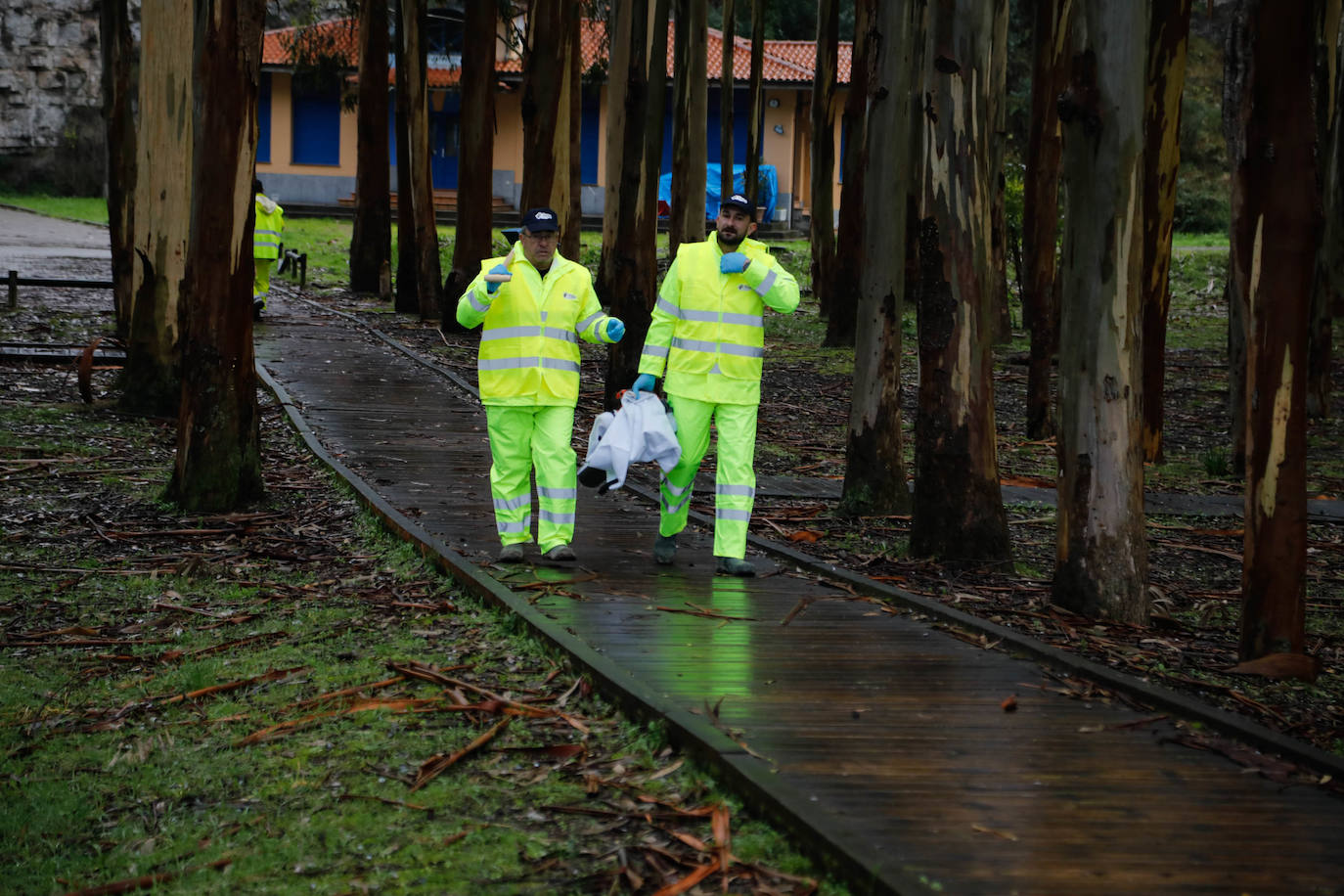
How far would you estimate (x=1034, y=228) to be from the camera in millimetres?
15664

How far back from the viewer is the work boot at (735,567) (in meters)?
8.78

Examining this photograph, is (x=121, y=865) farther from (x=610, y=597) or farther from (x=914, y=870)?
(x=610, y=597)

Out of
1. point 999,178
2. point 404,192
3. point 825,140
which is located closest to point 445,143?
point 404,192

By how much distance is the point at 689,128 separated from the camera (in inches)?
941

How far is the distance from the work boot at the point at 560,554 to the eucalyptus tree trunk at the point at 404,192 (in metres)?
15.6

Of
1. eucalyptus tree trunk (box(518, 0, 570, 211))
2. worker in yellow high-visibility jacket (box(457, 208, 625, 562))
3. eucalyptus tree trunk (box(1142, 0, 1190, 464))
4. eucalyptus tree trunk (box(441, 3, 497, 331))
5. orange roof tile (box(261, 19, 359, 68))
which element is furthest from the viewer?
orange roof tile (box(261, 19, 359, 68))

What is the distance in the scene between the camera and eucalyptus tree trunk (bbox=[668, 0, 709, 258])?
22.4m

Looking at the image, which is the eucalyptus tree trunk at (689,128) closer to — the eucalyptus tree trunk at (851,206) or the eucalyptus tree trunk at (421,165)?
the eucalyptus tree trunk at (851,206)

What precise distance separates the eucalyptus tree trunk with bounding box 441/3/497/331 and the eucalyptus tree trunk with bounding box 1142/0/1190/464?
10839mm

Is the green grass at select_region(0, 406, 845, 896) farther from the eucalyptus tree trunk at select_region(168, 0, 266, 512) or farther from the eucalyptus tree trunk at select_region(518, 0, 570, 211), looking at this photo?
the eucalyptus tree trunk at select_region(518, 0, 570, 211)

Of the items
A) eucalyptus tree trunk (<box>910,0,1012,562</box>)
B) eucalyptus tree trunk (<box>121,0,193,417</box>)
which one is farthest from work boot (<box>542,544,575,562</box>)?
eucalyptus tree trunk (<box>121,0,193,417</box>)

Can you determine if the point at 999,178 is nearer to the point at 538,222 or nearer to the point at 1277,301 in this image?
the point at 538,222

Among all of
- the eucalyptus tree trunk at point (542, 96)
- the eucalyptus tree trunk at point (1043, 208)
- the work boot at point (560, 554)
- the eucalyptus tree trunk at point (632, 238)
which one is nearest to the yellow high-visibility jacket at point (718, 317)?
the work boot at point (560, 554)

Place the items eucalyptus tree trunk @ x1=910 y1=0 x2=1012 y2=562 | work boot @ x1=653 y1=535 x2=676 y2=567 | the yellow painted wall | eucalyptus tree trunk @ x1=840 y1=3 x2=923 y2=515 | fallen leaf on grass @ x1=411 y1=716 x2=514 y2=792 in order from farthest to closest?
the yellow painted wall, eucalyptus tree trunk @ x1=840 y1=3 x2=923 y2=515, eucalyptus tree trunk @ x1=910 y1=0 x2=1012 y2=562, work boot @ x1=653 y1=535 x2=676 y2=567, fallen leaf on grass @ x1=411 y1=716 x2=514 y2=792
